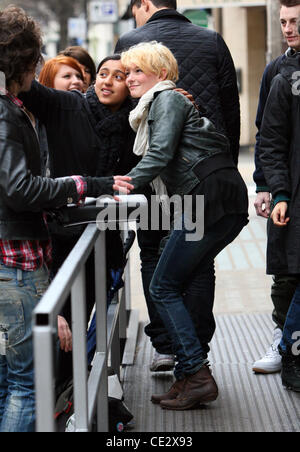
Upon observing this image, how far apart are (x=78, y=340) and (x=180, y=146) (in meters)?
1.43

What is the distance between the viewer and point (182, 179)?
12.7ft

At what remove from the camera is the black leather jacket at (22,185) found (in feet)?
9.42

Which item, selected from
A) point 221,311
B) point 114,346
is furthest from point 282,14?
point 221,311

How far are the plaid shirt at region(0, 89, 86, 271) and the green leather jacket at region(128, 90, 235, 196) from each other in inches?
23.4

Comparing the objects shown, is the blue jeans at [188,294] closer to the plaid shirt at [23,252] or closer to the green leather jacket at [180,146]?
the green leather jacket at [180,146]

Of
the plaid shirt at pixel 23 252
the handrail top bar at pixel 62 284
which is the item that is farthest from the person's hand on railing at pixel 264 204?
the handrail top bar at pixel 62 284

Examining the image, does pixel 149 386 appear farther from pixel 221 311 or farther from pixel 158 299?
pixel 221 311

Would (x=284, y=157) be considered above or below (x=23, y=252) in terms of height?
below

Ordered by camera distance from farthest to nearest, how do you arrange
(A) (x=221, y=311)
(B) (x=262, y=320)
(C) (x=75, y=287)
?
(A) (x=221, y=311) → (B) (x=262, y=320) → (C) (x=75, y=287)

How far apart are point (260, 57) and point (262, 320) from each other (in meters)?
16.6

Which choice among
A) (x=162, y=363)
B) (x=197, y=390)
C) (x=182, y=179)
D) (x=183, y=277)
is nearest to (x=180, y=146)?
(x=182, y=179)

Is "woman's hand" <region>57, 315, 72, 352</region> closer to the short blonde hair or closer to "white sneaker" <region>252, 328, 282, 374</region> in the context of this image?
the short blonde hair

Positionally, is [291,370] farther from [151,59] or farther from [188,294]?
[151,59]

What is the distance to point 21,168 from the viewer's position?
2873 mm
